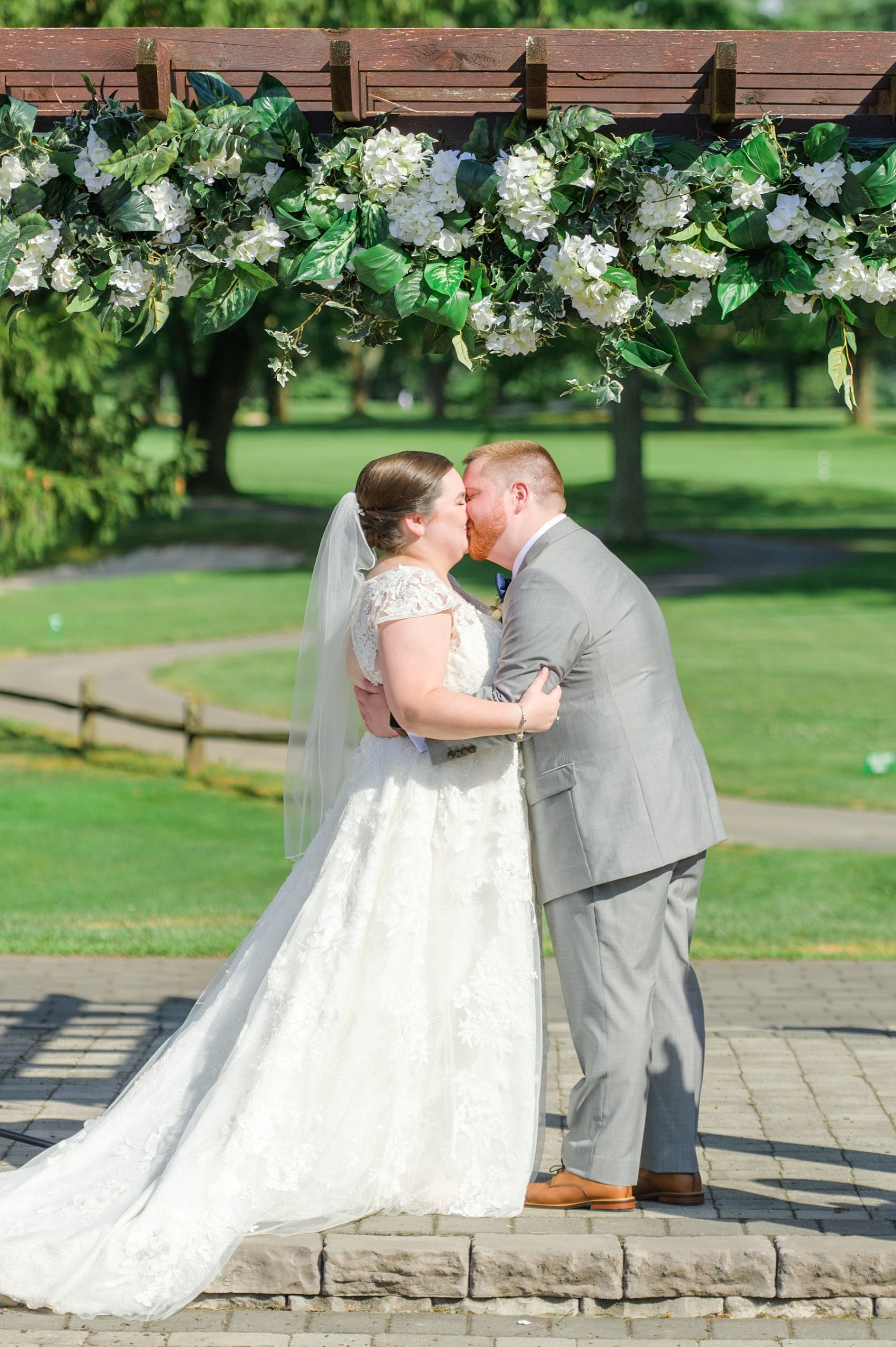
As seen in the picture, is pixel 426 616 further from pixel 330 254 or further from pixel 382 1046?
pixel 382 1046

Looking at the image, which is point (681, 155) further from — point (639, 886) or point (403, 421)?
point (403, 421)

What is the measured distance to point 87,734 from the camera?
51.3 feet

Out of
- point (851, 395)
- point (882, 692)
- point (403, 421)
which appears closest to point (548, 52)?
point (851, 395)

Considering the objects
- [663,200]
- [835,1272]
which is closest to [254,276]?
[663,200]

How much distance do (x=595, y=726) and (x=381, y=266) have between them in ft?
4.84

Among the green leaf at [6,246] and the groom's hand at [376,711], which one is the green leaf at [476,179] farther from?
the groom's hand at [376,711]

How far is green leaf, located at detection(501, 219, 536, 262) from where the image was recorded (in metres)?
4.24

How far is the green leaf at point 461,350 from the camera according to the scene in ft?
14.1

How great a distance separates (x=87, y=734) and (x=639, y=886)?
1198cm

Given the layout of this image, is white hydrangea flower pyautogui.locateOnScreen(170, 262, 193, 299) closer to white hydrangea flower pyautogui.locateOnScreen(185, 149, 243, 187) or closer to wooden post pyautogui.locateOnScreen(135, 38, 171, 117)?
white hydrangea flower pyautogui.locateOnScreen(185, 149, 243, 187)

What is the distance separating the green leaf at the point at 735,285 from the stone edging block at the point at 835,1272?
269cm

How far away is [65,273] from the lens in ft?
14.4

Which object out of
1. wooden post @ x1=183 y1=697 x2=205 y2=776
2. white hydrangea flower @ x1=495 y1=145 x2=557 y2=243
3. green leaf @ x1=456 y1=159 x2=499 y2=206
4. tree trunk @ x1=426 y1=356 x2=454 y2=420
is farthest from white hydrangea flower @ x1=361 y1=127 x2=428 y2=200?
tree trunk @ x1=426 y1=356 x2=454 y2=420

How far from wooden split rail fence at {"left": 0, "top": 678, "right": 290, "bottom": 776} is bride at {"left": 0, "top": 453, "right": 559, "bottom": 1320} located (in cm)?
809
